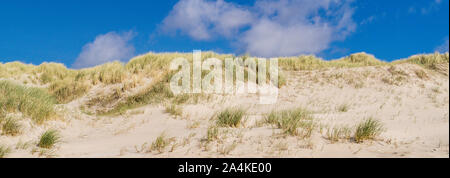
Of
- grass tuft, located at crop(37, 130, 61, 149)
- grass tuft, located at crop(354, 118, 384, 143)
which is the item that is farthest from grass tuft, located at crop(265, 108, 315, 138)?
grass tuft, located at crop(37, 130, 61, 149)

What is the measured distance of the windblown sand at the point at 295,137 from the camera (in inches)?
200

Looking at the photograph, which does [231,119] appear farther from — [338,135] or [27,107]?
[27,107]

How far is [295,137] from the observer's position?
557cm

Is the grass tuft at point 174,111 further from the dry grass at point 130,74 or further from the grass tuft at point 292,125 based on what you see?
the grass tuft at point 292,125

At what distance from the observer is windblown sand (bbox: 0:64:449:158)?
5082 millimetres

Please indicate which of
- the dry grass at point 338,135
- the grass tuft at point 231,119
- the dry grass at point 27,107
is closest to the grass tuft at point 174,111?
the grass tuft at point 231,119

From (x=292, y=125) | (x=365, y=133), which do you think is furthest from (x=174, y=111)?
(x=365, y=133)

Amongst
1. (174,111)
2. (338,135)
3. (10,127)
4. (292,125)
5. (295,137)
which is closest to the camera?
(295,137)

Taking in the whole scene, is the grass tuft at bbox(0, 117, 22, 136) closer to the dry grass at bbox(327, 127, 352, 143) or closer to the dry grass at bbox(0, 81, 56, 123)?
the dry grass at bbox(0, 81, 56, 123)

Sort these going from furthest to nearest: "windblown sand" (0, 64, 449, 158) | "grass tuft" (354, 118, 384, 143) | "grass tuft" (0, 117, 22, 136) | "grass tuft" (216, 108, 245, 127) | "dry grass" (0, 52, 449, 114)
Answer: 1. "dry grass" (0, 52, 449, 114)
2. "grass tuft" (216, 108, 245, 127)
3. "grass tuft" (0, 117, 22, 136)
4. "grass tuft" (354, 118, 384, 143)
5. "windblown sand" (0, 64, 449, 158)
